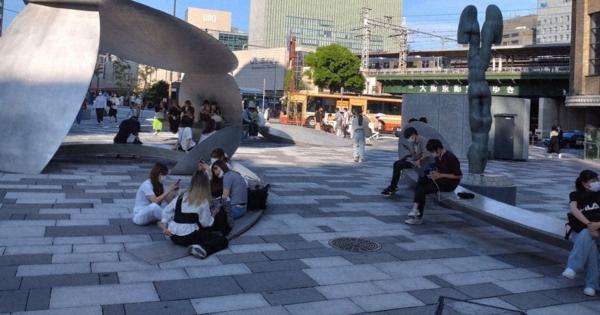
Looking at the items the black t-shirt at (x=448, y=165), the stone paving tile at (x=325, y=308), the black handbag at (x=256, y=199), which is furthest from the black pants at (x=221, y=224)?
the black t-shirt at (x=448, y=165)

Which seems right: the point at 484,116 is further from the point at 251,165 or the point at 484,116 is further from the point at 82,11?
the point at 82,11

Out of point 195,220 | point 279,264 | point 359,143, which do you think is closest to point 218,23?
point 359,143

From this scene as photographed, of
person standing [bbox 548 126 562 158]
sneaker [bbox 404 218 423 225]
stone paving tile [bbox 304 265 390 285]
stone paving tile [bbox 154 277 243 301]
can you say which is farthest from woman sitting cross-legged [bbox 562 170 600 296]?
person standing [bbox 548 126 562 158]

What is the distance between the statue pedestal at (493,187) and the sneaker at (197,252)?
5.94 meters

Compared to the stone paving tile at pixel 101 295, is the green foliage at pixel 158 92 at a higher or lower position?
higher

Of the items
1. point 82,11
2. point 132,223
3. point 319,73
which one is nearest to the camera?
point 132,223

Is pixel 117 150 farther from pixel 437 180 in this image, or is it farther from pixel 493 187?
pixel 493 187

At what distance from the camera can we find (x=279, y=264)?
6.31 m

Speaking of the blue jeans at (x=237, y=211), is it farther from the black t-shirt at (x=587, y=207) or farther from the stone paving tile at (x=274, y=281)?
the black t-shirt at (x=587, y=207)

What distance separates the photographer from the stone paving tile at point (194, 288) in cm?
518

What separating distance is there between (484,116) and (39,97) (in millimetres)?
8763

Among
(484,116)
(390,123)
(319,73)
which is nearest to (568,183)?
(484,116)

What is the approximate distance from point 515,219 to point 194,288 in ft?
13.8

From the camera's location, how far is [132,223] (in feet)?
25.7
